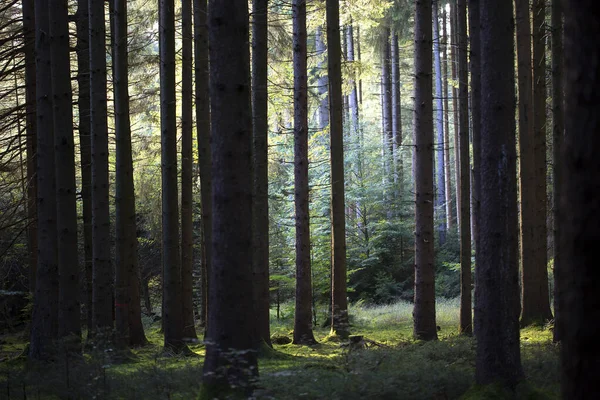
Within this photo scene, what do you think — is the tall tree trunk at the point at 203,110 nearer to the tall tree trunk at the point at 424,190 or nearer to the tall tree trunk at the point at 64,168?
the tall tree trunk at the point at 64,168

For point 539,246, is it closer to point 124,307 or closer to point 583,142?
point 124,307

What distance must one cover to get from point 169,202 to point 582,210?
952cm

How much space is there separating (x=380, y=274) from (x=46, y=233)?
17546mm

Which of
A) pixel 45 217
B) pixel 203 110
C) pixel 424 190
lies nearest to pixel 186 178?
pixel 203 110

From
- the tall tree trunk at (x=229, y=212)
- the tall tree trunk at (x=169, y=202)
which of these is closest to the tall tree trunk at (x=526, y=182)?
the tall tree trunk at (x=169, y=202)

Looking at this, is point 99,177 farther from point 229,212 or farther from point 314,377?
point 314,377

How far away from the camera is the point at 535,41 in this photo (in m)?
14.5

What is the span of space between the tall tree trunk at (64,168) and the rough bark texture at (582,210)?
8768mm

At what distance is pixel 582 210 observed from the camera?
338 centimetres

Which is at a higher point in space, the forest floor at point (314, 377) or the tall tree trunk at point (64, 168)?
the tall tree trunk at point (64, 168)

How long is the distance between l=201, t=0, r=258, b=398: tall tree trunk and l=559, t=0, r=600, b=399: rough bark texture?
3.63 metres

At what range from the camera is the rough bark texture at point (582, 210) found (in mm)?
3318

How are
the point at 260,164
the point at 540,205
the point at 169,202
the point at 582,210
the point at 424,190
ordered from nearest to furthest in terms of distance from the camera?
1. the point at 582,210
2. the point at 169,202
3. the point at 260,164
4. the point at 424,190
5. the point at 540,205

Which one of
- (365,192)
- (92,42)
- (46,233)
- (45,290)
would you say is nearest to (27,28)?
(92,42)
